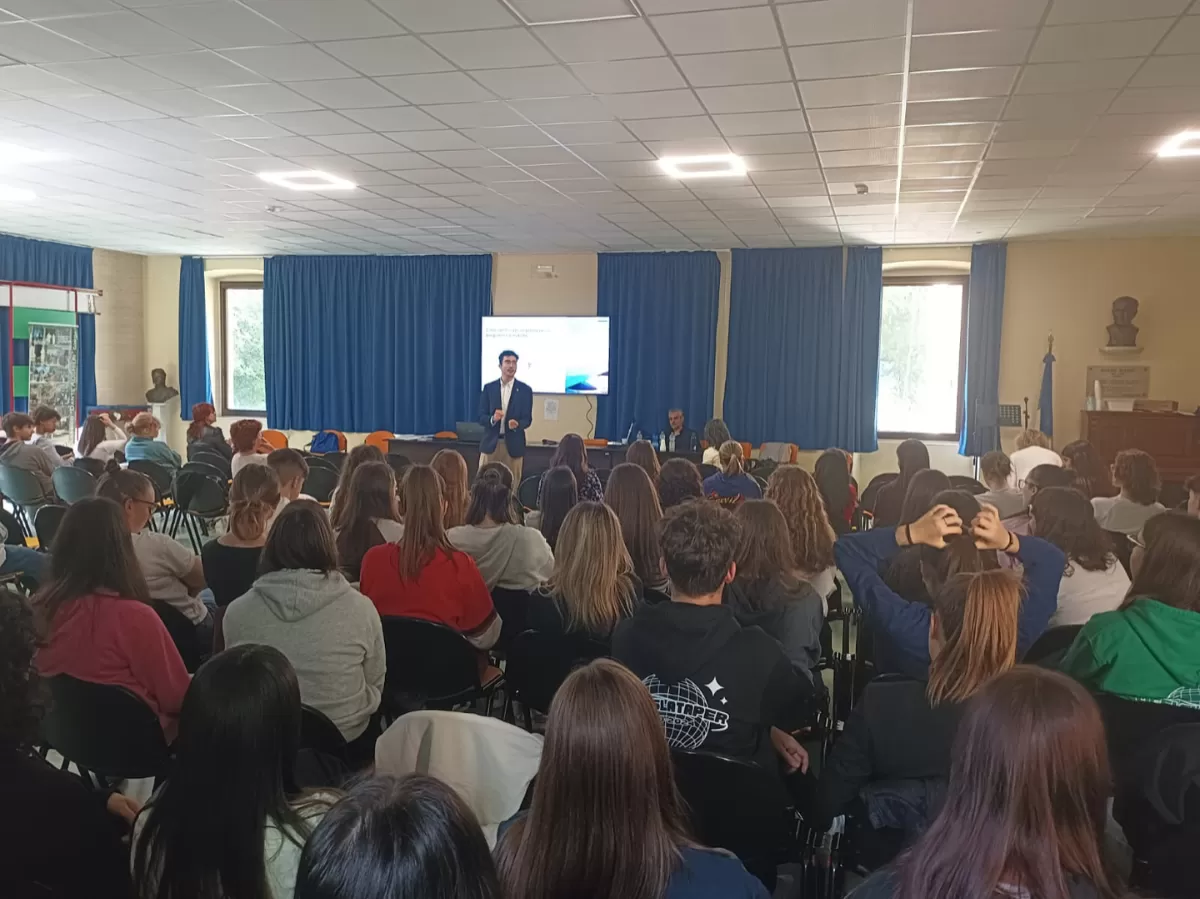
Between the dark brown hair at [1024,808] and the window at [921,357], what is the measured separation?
931 cm

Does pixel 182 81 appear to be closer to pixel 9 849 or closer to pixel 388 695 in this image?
pixel 388 695

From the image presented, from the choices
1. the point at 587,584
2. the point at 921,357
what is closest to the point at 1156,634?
the point at 587,584

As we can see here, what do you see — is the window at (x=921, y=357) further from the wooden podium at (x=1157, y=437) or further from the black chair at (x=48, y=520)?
the black chair at (x=48, y=520)

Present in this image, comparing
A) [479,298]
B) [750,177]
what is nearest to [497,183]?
[750,177]

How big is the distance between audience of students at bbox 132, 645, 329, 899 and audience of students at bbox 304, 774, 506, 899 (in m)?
0.52

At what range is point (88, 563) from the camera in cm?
258

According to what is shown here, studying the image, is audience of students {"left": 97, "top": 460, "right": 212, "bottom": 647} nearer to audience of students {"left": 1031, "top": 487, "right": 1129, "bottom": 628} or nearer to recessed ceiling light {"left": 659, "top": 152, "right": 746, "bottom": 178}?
audience of students {"left": 1031, "top": 487, "right": 1129, "bottom": 628}

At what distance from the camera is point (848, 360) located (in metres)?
10.0

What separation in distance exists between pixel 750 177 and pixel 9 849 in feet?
20.4

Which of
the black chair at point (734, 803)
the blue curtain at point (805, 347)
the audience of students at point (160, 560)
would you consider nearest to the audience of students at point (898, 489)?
the black chair at point (734, 803)

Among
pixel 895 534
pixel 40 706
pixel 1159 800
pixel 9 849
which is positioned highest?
pixel 895 534

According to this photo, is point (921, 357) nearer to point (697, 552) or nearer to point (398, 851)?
point (697, 552)

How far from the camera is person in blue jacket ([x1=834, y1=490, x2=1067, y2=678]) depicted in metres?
2.58

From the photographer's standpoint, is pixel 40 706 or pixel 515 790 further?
pixel 515 790
